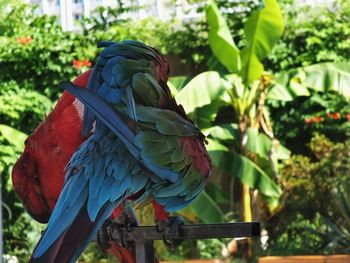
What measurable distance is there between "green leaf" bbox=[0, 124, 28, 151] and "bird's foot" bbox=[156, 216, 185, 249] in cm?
551

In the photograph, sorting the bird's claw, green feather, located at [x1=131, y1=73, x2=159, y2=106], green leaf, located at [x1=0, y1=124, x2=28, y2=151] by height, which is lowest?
green leaf, located at [x1=0, y1=124, x2=28, y2=151]

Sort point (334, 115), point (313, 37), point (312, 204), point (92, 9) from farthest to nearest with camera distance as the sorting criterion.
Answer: point (92, 9) < point (313, 37) < point (334, 115) < point (312, 204)

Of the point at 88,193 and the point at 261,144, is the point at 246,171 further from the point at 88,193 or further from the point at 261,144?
the point at 88,193

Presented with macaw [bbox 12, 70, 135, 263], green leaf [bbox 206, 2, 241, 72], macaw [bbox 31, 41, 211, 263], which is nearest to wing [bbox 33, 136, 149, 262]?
macaw [bbox 31, 41, 211, 263]

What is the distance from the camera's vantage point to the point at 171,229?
196 centimetres

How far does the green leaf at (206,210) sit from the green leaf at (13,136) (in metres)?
1.61

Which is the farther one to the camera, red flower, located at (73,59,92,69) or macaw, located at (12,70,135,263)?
red flower, located at (73,59,92,69)

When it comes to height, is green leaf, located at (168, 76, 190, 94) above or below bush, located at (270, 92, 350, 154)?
above

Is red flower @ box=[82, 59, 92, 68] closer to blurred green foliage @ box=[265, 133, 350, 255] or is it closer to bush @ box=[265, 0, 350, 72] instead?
bush @ box=[265, 0, 350, 72]

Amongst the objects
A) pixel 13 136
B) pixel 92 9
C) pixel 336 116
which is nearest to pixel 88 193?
pixel 13 136

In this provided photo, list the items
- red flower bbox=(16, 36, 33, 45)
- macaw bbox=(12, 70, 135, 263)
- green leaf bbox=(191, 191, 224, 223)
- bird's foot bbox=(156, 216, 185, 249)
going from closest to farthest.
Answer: bird's foot bbox=(156, 216, 185, 249), macaw bbox=(12, 70, 135, 263), green leaf bbox=(191, 191, 224, 223), red flower bbox=(16, 36, 33, 45)

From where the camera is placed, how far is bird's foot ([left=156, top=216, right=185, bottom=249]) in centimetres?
195

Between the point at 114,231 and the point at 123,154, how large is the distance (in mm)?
229

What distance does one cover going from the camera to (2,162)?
7.53 meters
